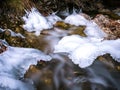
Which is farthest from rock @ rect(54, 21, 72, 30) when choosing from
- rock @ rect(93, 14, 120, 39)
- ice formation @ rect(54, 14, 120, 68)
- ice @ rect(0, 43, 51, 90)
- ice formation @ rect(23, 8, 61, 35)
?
ice @ rect(0, 43, 51, 90)

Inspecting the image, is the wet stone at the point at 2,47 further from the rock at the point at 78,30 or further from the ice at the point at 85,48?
the rock at the point at 78,30

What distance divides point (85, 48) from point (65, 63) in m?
0.70

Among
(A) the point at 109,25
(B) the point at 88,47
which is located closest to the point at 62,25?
(A) the point at 109,25

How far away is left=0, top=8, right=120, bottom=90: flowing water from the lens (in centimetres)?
524

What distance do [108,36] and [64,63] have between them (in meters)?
1.75

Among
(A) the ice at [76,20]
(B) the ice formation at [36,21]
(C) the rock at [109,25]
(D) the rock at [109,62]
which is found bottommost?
(D) the rock at [109,62]

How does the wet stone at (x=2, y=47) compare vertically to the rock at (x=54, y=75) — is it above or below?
above

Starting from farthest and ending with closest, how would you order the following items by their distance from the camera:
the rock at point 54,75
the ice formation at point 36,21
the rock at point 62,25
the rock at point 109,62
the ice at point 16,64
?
the rock at point 62,25
the ice formation at point 36,21
the rock at point 109,62
the rock at point 54,75
the ice at point 16,64

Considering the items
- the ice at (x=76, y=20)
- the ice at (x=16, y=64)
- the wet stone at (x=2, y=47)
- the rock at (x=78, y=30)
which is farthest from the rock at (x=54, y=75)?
the ice at (x=76, y=20)

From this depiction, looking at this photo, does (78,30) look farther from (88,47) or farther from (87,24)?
(88,47)

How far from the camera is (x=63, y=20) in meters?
7.78

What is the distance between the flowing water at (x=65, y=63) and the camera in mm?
5238

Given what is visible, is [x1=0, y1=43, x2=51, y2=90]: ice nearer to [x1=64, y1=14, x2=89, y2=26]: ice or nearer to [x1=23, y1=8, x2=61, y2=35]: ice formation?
[x1=23, y1=8, x2=61, y2=35]: ice formation

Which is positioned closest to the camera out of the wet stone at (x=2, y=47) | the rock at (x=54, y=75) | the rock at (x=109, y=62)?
the rock at (x=54, y=75)
